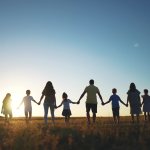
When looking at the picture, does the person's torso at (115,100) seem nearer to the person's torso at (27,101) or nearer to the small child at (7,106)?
the person's torso at (27,101)

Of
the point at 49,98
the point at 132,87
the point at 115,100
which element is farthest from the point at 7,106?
the point at 132,87

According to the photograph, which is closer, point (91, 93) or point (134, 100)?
point (91, 93)

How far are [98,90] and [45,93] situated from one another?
3.24 m

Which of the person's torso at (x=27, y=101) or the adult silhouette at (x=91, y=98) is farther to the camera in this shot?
the person's torso at (x=27, y=101)

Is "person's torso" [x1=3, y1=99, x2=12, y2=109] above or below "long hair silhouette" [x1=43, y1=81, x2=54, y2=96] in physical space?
below

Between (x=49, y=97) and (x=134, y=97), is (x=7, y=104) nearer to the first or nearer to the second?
(x=49, y=97)

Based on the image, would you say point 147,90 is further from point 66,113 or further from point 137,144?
point 137,144

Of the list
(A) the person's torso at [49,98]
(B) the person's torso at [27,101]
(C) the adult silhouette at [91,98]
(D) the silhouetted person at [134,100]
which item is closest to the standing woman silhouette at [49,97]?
(A) the person's torso at [49,98]

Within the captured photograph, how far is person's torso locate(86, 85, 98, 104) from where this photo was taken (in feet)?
→ 32.4

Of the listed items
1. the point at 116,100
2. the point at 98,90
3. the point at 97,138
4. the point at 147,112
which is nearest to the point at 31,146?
the point at 97,138

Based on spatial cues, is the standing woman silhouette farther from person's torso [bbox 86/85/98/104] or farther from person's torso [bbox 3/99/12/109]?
person's torso [bbox 3/99/12/109]

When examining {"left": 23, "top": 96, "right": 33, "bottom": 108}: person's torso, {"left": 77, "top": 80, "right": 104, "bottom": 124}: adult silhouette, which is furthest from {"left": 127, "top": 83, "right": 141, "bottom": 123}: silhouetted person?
{"left": 23, "top": 96, "right": 33, "bottom": 108}: person's torso

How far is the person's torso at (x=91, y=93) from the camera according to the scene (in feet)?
32.4

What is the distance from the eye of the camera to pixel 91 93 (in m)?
9.95
